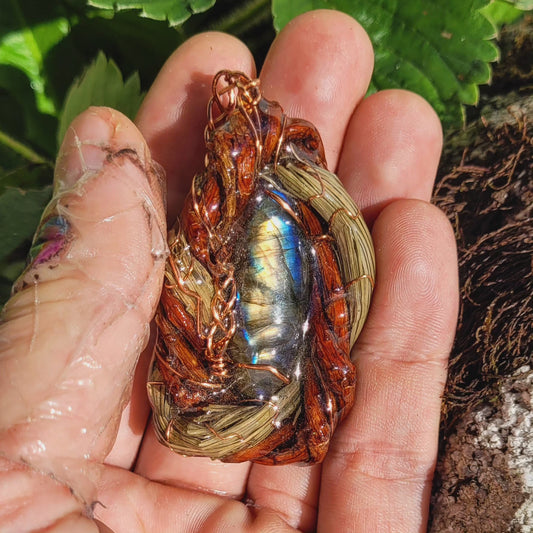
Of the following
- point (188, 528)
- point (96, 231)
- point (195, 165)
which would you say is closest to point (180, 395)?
point (188, 528)

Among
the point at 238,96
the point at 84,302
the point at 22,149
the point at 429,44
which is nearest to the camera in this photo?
the point at 84,302

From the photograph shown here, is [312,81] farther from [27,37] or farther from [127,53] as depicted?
[27,37]

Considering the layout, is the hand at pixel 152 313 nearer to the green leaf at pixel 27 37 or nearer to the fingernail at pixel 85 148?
the fingernail at pixel 85 148

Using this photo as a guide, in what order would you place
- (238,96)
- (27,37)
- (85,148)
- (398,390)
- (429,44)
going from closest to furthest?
(85,148) < (238,96) < (398,390) < (429,44) < (27,37)

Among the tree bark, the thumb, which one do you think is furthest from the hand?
the tree bark

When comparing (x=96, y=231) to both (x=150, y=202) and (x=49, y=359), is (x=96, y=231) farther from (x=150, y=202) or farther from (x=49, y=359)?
(x=49, y=359)

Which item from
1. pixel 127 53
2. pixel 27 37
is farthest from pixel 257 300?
pixel 27 37
